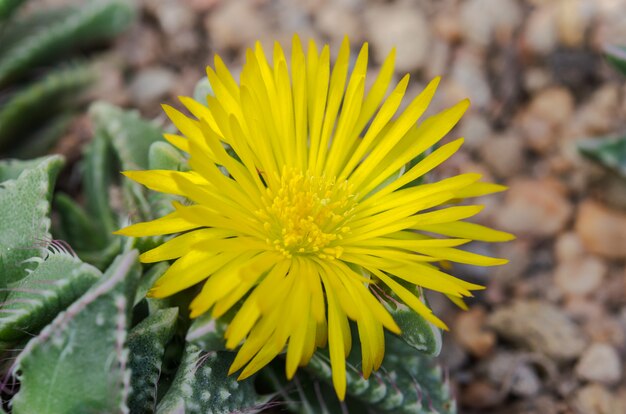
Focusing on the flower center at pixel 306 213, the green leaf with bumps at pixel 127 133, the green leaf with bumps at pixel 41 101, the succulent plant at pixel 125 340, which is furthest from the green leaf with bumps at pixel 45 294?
the green leaf with bumps at pixel 41 101

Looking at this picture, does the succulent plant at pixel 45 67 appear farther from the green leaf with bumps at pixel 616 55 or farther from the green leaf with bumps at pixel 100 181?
the green leaf with bumps at pixel 616 55

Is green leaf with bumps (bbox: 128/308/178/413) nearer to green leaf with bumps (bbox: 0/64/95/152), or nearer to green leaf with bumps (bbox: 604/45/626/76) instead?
green leaf with bumps (bbox: 0/64/95/152)

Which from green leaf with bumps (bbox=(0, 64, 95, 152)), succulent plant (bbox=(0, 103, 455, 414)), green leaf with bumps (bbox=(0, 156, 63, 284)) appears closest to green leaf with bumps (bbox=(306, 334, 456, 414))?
succulent plant (bbox=(0, 103, 455, 414))

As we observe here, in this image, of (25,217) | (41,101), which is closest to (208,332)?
(25,217)

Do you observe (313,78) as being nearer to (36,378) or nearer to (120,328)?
(120,328)

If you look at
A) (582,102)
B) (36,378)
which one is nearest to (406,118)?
(36,378)

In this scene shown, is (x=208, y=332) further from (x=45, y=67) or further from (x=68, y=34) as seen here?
(x=45, y=67)
